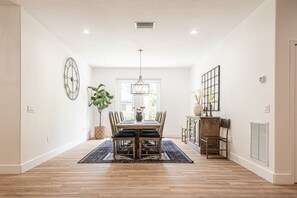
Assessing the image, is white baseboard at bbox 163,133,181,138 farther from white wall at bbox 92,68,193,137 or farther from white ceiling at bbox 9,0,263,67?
white ceiling at bbox 9,0,263,67

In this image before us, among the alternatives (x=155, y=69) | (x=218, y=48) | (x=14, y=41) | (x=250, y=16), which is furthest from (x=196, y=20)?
(x=155, y=69)

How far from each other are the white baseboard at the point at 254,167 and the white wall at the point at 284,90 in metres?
0.12

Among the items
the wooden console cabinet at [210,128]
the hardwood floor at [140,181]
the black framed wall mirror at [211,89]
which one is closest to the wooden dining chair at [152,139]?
the hardwood floor at [140,181]

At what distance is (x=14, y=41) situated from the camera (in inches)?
158

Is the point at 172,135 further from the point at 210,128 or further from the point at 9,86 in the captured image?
the point at 9,86

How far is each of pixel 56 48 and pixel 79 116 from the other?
97.8 inches

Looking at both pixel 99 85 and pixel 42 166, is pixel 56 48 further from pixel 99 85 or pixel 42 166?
pixel 99 85

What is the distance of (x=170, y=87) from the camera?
9727mm

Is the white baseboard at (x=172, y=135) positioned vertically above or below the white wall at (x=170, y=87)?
below

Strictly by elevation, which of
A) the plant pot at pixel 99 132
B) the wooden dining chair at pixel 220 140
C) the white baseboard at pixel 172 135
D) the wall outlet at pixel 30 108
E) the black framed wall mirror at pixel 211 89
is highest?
the black framed wall mirror at pixel 211 89

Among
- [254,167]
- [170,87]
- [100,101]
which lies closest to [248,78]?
[254,167]

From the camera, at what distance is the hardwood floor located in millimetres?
3062

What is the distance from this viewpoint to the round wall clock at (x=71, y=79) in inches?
251

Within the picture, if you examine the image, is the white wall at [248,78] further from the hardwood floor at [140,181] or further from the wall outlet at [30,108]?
the wall outlet at [30,108]
